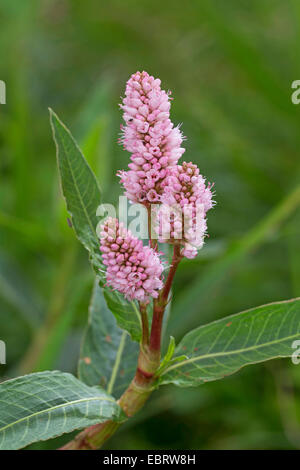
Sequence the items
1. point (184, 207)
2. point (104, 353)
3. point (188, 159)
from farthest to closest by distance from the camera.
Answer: point (188, 159)
point (104, 353)
point (184, 207)

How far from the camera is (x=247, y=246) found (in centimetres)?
154

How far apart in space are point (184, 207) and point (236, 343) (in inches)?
10.1

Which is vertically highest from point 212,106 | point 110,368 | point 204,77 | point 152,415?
point 204,77

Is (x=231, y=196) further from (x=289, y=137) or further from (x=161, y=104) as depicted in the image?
(x=161, y=104)

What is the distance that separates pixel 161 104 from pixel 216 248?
919 millimetres

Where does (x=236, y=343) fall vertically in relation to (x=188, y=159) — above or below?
below

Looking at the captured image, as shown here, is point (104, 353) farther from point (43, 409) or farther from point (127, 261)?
point (127, 261)

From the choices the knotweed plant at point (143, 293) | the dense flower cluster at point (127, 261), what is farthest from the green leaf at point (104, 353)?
the dense flower cluster at point (127, 261)

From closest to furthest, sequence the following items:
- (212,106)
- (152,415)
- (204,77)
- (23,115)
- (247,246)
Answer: (247,246) → (152,415) → (23,115) → (212,106) → (204,77)

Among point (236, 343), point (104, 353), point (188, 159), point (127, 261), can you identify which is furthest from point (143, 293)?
point (188, 159)

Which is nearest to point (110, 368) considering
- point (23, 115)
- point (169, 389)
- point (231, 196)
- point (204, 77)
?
point (169, 389)

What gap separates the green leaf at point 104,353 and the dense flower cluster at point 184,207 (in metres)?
0.34

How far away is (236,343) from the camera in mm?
821

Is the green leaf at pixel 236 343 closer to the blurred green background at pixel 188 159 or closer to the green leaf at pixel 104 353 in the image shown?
the green leaf at pixel 104 353
